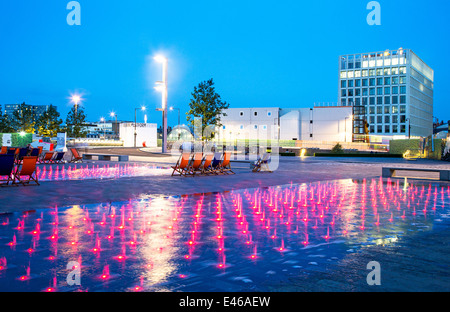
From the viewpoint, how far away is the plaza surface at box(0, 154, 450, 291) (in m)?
4.49

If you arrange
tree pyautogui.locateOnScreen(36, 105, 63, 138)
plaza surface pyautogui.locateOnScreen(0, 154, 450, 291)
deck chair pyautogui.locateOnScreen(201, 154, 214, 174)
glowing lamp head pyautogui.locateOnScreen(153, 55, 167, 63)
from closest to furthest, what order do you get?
plaza surface pyautogui.locateOnScreen(0, 154, 450, 291) < deck chair pyautogui.locateOnScreen(201, 154, 214, 174) < glowing lamp head pyautogui.locateOnScreen(153, 55, 167, 63) < tree pyautogui.locateOnScreen(36, 105, 63, 138)

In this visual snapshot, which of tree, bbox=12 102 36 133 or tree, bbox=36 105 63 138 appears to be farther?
tree, bbox=12 102 36 133

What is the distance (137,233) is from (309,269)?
10.2 ft

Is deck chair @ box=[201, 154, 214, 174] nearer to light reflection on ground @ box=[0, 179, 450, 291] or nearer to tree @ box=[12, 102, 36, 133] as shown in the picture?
light reflection on ground @ box=[0, 179, 450, 291]

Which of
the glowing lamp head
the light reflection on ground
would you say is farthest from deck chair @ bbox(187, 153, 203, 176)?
the glowing lamp head

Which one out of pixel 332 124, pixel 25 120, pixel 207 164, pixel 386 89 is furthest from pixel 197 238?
pixel 386 89

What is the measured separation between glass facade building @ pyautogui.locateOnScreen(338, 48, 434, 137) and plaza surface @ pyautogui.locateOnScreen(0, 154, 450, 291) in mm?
101129

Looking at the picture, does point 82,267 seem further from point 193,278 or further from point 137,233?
point 137,233

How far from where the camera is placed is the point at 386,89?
110 m

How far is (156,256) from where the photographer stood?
5.49m

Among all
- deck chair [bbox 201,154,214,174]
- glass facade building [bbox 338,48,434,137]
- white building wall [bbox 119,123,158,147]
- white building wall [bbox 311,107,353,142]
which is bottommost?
deck chair [bbox 201,154,214,174]

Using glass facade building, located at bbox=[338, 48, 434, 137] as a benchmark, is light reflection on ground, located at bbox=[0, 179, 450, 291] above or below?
below

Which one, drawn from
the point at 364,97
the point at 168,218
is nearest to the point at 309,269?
the point at 168,218

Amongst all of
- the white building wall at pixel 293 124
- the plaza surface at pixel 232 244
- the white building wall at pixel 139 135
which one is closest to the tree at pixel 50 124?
the white building wall at pixel 139 135
